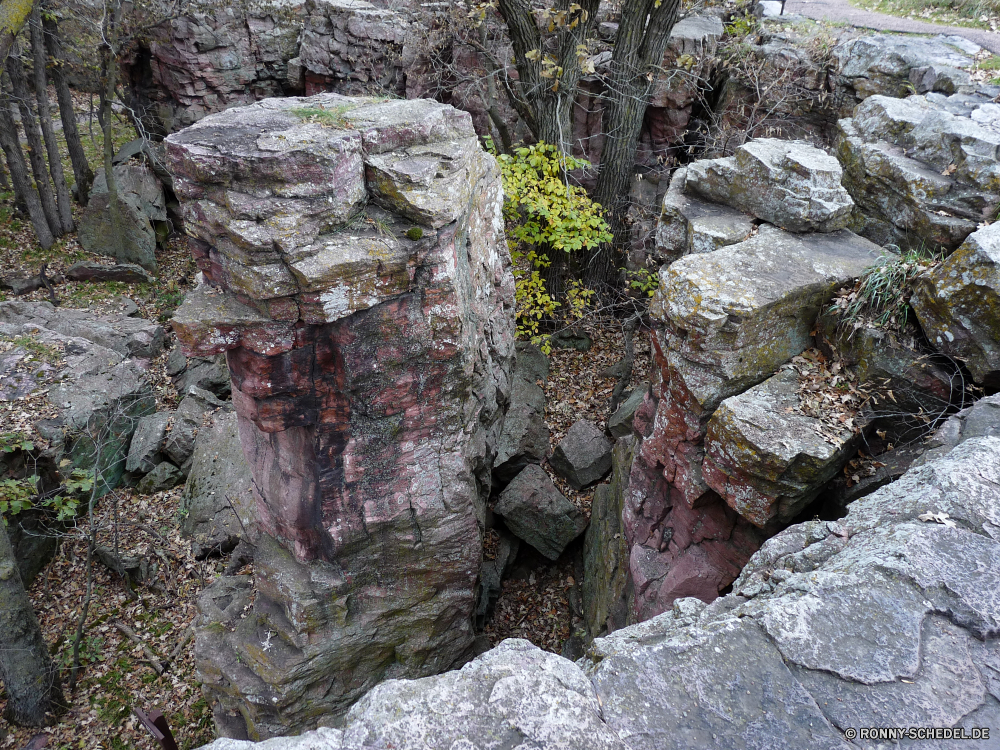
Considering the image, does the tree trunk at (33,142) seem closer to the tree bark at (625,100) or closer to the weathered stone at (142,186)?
the weathered stone at (142,186)

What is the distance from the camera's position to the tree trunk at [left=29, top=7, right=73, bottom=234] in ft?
45.9

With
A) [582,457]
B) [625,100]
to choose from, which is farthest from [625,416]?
[625,100]

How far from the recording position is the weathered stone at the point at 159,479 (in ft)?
35.5

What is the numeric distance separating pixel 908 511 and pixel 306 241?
17.1 ft

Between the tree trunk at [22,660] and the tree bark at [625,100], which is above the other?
the tree bark at [625,100]

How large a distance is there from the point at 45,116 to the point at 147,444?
32.6 ft

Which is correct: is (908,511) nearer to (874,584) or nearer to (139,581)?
(874,584)

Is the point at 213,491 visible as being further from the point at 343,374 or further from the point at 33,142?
the point at 33,142

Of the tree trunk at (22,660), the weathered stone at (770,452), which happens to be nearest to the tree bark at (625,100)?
the weathered stone at (770,452)

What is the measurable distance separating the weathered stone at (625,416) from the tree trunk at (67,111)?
15410 millimetres

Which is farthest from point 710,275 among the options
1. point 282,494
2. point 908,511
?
point 282,494

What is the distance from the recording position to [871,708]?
3135 mm

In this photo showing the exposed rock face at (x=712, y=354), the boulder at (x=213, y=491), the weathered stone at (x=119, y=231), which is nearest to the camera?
the exposed rock face at (x=712, y=354)

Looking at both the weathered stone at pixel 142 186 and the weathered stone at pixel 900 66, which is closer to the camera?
the weathered stone at pixel 900 66
